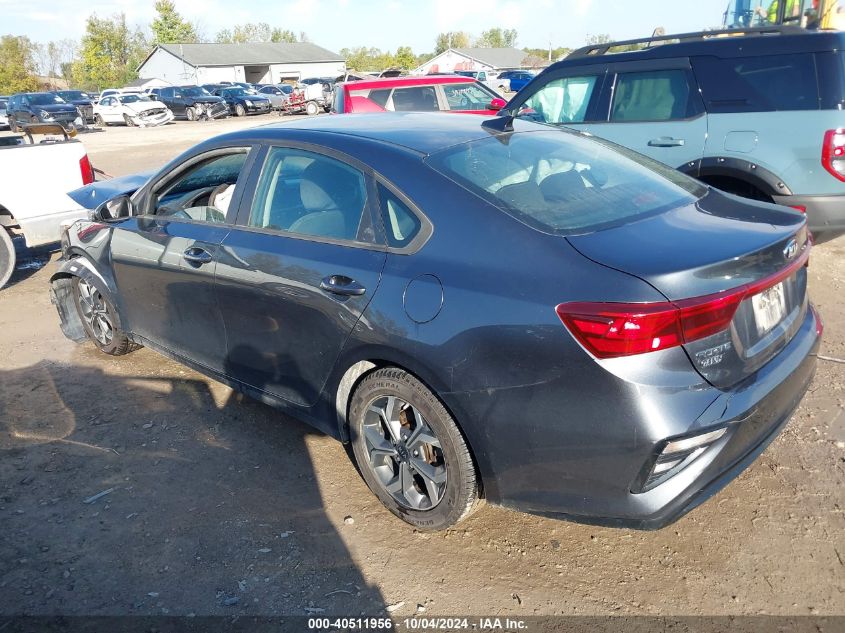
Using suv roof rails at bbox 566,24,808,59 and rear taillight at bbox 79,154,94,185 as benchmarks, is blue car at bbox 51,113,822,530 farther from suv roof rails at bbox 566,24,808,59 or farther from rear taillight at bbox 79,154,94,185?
rear taillight at bbox 79,154,94,185

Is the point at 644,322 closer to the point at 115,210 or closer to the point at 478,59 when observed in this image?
the point at 115,210

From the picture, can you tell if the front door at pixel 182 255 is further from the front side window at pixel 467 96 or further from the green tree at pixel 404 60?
the green tree at pixel 404 60

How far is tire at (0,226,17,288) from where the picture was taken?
267 inches

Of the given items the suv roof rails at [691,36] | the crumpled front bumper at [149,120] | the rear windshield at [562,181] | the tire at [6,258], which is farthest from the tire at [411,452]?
the crumpled front bumper at [149,120]

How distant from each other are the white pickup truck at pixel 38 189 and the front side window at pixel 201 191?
9.67 feet

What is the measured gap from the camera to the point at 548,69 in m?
6.86

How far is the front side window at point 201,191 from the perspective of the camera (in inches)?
156

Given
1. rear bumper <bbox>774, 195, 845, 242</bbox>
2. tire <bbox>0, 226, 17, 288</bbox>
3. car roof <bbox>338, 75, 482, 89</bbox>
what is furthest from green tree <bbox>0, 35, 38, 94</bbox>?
rear bumper <bbox>774, 195, 845, 242</bbox>

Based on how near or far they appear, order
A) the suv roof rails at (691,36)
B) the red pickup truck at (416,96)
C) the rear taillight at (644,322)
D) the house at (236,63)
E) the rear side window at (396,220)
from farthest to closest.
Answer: the house at (236,63) < the red pickup truck at (416,96) < the suv roof rails at (691,36) < the rear side window at (396,220) < the rear taillight at (644,322)

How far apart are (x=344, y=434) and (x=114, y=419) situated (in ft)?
5.81

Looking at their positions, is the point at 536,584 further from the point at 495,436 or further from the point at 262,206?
the point at 262,206

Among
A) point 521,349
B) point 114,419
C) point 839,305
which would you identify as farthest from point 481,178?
→ point 839,305

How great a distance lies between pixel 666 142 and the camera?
5859mm

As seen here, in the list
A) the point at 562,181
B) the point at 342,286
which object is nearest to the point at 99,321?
the point at 342,286
